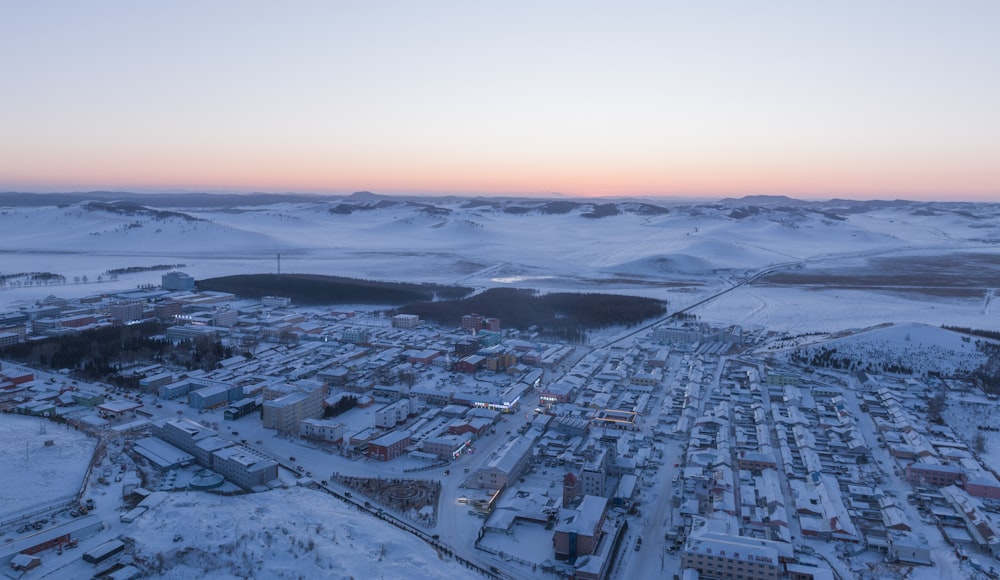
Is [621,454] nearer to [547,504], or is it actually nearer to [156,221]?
[547,504]

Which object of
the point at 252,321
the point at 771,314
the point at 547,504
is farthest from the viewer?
the point at 771,314

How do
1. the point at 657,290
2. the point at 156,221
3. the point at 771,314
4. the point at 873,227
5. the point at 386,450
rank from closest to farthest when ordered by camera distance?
the point at 386,450 → the point at 771,314 → the point at 657,290 → the point at 156,221 → the point at 873,227

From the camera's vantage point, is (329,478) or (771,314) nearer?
(329,478)

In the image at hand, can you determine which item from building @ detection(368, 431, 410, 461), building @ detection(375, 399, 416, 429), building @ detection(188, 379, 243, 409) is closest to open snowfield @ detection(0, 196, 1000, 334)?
building @ detection(375, 399, 416, 429)

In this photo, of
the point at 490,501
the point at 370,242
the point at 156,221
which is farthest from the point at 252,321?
the point at 156,221

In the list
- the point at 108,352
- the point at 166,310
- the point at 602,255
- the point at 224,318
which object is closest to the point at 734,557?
the point at 108,352

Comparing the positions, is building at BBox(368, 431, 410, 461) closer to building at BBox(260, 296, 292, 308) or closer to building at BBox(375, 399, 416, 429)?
building at BBox(375, 399, 416, 429)

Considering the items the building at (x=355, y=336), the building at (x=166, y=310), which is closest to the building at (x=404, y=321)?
the building at (x=355, y=336)
